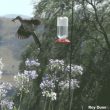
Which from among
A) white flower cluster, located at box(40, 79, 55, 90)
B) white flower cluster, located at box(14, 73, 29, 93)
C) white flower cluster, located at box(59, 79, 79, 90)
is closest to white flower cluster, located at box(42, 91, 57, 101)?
white flower cluster, located at box(40, 79, 55, 90)

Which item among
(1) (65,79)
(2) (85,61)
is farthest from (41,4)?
(1) (65,79)

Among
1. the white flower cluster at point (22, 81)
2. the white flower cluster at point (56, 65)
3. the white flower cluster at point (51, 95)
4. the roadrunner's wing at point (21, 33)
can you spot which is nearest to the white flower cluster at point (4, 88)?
the white flower cluster at point (22, 81)

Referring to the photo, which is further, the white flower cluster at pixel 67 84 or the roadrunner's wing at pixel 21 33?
the roadrunner's wing at pixel 21 33

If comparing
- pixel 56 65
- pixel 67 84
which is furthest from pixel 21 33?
pixel 56 65

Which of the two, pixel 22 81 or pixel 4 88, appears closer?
pixel 4 88

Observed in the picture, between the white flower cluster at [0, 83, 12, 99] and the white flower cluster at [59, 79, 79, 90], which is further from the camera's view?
the white flower cluster at [59, 79, 79, 90]

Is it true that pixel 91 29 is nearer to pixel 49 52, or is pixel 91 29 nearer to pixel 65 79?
pixel 49 52

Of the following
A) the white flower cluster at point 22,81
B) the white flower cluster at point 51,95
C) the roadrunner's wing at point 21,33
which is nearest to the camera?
the white flower cluster at point 22,81

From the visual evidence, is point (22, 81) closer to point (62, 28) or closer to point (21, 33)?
point (62, 28)

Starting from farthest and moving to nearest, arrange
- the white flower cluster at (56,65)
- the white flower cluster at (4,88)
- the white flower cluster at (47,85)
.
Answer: the white flower cluster at (56,65) < the white flower cluster at (47,85) < the white flower cluster at (4,88)

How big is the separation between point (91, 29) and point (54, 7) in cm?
115

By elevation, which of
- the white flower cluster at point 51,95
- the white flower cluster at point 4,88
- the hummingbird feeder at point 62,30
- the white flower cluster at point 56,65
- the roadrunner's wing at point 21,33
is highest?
the roadrunner's wing at point 21,33

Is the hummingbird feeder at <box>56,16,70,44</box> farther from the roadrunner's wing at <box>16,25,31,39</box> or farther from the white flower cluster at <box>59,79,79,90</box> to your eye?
the roadrunner's wing at <box>16,25,31,39</box>

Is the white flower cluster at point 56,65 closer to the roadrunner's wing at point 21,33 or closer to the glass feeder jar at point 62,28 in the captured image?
the glass feeder jar at point 62,28
